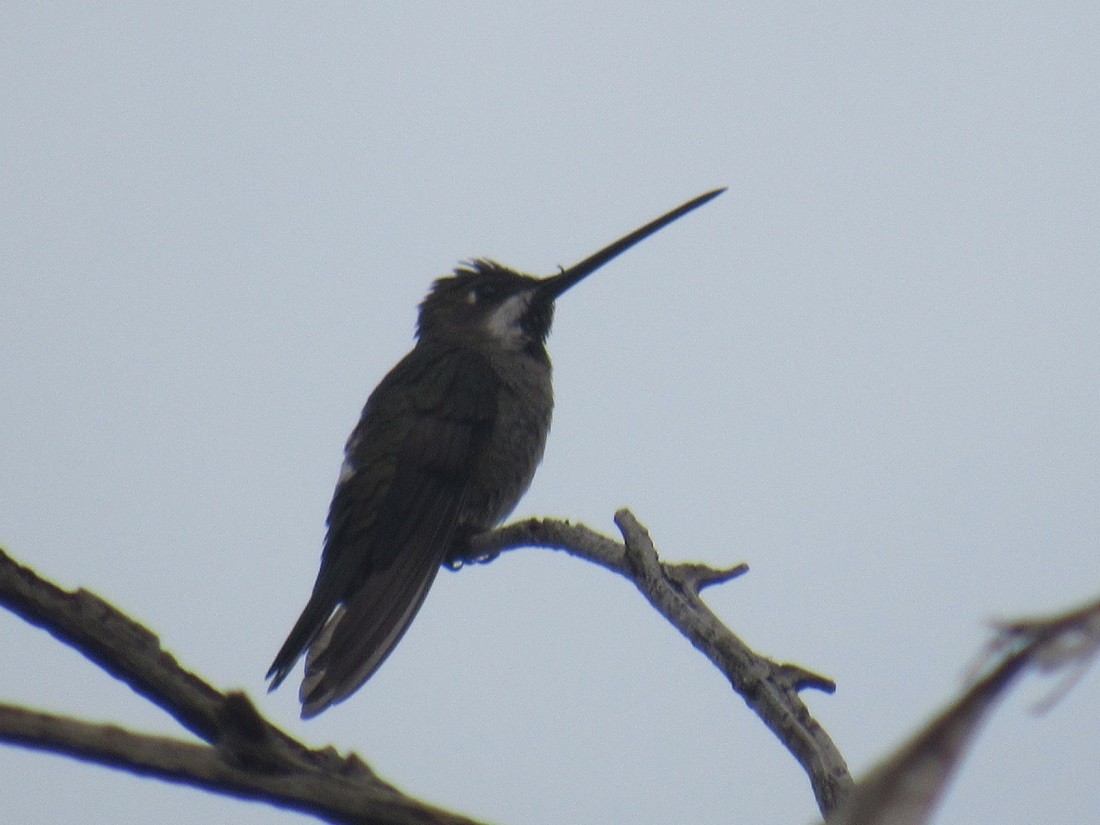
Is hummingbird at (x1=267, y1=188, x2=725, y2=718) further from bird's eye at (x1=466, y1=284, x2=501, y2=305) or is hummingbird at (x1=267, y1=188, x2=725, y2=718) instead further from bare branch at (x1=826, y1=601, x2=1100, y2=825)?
bare branch at (x1=826, y1=601, x2=1100, y2=825)

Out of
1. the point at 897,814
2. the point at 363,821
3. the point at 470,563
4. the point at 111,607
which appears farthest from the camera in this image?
the point at 470,563

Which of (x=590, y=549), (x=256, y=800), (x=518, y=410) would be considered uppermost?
(x=518, y=410)

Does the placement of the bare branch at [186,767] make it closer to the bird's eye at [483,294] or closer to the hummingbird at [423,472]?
the hummingbird at [423,472]

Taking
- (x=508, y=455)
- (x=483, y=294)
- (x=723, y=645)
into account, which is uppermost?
(x=483, y=294)

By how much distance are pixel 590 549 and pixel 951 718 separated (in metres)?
3.10

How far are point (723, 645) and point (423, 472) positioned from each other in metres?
3.49

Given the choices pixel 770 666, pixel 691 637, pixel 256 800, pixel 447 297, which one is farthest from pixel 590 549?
pixel 447 297

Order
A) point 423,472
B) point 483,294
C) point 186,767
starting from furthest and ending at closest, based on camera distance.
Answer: point 483,294 → point 423,472 → point 186,767

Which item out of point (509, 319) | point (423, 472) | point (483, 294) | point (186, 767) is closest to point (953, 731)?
point (186, 767)

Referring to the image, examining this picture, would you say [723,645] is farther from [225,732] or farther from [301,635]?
[301,635]

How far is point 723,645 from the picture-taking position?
9.64 ft

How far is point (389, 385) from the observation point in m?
6.80

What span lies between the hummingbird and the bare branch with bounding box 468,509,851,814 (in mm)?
1761

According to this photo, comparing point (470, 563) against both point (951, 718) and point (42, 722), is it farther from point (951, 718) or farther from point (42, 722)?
point (951, 718)
